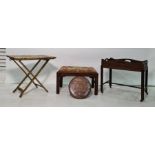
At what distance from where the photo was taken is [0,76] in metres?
4.89

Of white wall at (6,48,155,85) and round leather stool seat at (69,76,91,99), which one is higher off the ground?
white wall at (6,48,155,85)

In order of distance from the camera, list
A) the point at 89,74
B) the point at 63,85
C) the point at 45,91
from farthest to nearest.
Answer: the point at 63,85 < the point at 45,91 < the point at 89,74

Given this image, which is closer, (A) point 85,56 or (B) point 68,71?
(B) point 68,71

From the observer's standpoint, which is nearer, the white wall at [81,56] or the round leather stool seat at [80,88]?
the round leather stool seat at [80,88]

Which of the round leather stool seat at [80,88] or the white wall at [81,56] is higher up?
the white wall at [81,56]

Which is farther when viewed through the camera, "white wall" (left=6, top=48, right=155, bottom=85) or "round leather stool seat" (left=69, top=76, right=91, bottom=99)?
"white wall" (left=6, top=48, right=155, bottom=85)

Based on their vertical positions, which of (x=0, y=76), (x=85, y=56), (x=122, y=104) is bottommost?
(x=122, y=104)

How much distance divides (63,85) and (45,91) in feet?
2.11

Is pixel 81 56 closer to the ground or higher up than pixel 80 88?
higher up

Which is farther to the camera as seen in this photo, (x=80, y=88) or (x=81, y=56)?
(x=81, y=56)

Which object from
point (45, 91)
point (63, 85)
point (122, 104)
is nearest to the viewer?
point (122, 104)
